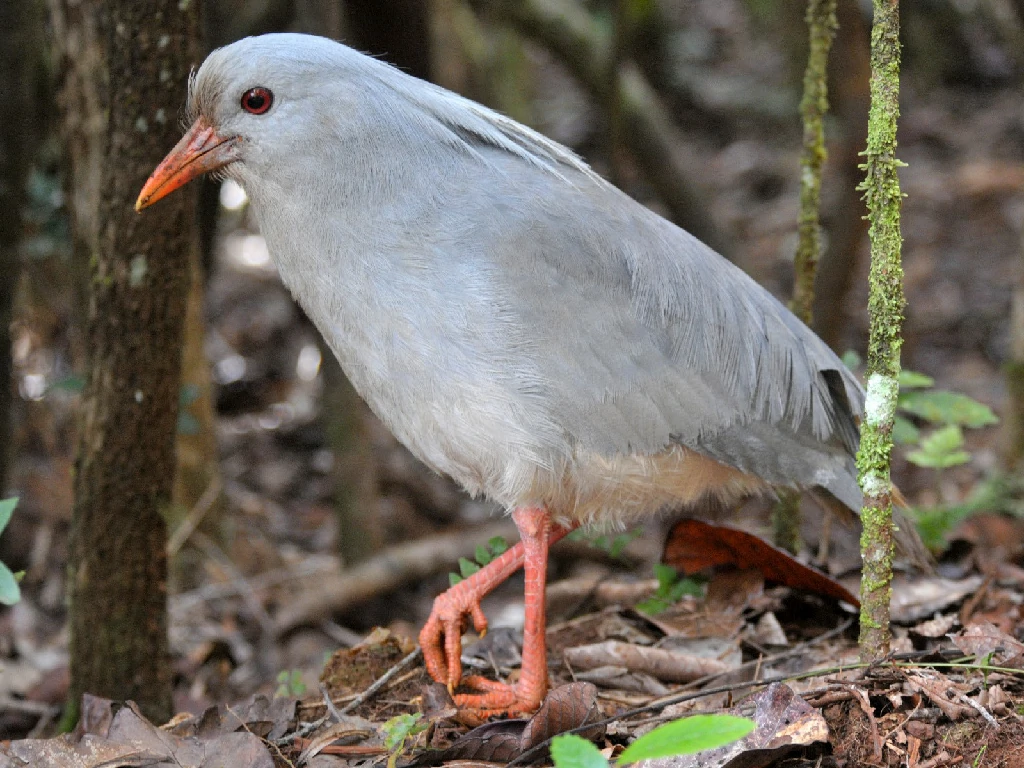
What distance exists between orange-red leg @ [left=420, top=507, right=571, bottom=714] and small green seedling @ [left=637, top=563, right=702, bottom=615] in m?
0.67

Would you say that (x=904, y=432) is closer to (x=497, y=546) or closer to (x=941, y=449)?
(x=941, y=449)

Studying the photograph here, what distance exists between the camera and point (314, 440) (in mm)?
8594

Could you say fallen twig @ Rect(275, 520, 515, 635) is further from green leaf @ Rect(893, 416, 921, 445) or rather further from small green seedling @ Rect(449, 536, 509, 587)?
green leaf @ Rect(893, 416, 921, 445)

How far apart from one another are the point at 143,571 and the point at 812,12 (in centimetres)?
307

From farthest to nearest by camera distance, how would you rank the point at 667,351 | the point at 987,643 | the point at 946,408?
the point at 946,408 < the point at 667,351 < the point at 987,643

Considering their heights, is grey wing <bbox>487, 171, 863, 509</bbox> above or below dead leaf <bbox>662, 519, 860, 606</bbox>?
above

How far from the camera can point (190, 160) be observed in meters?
3.52

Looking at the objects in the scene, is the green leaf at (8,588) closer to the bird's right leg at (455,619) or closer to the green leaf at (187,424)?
the bird's right leg at (455,619)

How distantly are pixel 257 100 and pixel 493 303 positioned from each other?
990mm

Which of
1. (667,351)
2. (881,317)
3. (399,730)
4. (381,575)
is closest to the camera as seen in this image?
(881,317)

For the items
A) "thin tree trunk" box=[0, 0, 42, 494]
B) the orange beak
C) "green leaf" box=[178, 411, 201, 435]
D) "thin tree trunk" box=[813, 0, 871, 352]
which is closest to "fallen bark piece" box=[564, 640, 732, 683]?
the orange beak

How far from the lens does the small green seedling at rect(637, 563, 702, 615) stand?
13.7 ft

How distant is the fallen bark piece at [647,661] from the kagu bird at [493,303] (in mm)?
303

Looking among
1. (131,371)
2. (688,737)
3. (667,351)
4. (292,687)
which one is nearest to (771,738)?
(688,737)
